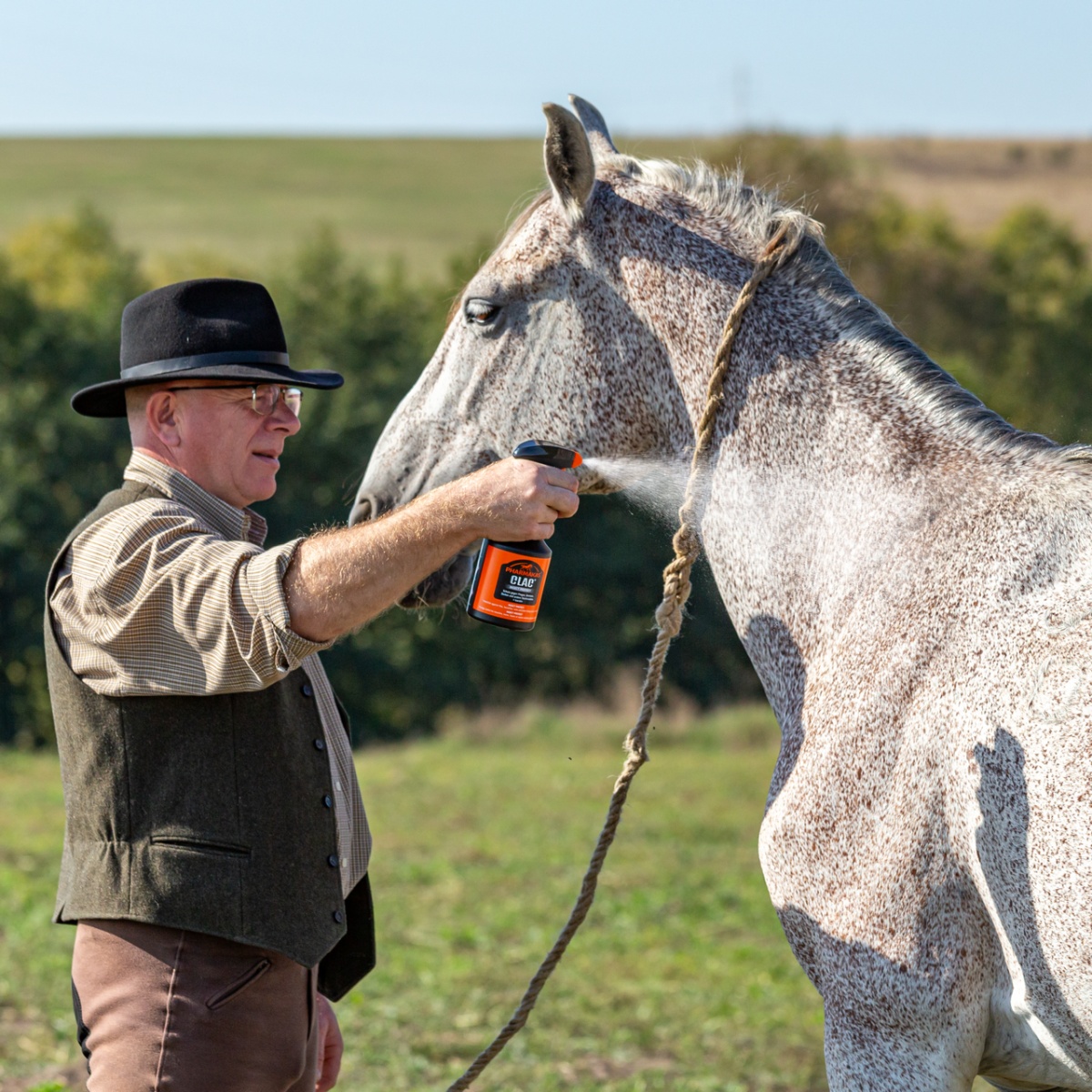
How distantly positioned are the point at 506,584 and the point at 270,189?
7496 cm

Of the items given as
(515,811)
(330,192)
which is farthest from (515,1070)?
(330,192)

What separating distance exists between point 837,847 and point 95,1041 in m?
1.62

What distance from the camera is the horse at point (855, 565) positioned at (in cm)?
222

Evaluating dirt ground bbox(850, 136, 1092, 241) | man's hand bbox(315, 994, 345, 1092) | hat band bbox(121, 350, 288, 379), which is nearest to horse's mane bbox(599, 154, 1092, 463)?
hat band bbox(121, 350, 288, 379)

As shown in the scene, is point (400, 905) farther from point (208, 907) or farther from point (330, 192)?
point (330, 192)

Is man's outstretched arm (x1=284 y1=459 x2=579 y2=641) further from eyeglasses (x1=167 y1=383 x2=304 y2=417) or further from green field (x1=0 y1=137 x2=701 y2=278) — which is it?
green field (x1=0 y1=137 x2=701 y2=278)

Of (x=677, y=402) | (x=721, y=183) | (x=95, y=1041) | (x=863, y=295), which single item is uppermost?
(x=721, y=183)

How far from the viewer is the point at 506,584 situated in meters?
2.63

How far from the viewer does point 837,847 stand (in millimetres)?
2381

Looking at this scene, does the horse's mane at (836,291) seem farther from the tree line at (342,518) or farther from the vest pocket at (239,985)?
the tree line at (342,518)

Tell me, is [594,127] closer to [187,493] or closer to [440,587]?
[440,587]

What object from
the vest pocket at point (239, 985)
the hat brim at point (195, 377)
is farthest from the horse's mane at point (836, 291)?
the vest pocket at point (239, 985)

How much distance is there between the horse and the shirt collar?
1.55 feet

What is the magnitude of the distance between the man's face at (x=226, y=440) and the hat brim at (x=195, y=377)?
0.06 metres
